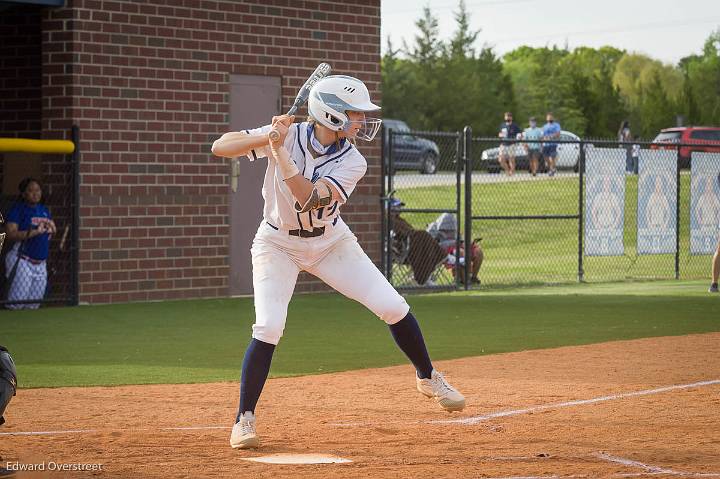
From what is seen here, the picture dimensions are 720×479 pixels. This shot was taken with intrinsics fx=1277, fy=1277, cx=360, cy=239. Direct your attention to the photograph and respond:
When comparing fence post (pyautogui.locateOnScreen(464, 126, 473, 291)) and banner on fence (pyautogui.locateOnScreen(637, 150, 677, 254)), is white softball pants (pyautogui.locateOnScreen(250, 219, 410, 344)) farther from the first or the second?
banner on fence (pyautogui.locateOnScreen(637, 150, 677, 254))

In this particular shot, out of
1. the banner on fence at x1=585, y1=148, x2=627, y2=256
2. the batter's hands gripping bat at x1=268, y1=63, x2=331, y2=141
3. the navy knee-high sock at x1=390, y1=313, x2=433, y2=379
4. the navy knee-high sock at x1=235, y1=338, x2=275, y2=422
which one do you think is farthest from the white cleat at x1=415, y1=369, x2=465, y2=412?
the banner on fence at x1=585, y1=148, x2=627, y2=256

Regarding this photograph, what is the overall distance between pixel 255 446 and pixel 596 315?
931cm

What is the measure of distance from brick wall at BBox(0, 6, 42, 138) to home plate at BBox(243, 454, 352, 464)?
11995 millimetres

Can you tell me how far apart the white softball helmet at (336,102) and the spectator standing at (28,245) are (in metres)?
9.30

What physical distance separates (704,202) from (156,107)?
34.8 feet

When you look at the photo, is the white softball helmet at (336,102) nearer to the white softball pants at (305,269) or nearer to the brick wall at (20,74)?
the white softball pants at (305,269)

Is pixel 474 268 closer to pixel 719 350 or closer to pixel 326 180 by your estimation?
pixel 719 350

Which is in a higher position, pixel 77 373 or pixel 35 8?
pixel 35 8

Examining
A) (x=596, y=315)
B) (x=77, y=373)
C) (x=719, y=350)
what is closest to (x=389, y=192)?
(x=596, y=315)

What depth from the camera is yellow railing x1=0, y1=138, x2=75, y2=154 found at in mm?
15562

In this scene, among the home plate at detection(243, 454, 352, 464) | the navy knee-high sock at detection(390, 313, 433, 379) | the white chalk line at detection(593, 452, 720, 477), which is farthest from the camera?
the navy knee-high sock at detection(390, 313, 433, 379)

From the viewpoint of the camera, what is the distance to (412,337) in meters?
8.19

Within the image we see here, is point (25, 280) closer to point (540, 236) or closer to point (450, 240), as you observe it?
point (450, 240)

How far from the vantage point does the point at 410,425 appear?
822cm
